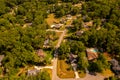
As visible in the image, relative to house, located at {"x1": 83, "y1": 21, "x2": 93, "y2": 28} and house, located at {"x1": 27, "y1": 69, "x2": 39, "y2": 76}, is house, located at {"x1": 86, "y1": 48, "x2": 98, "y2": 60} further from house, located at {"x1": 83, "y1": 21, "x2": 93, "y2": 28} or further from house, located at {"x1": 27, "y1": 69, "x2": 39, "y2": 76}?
house, located at {"x1": 27, "y1": 69, "x2": 39, "y2": 76}

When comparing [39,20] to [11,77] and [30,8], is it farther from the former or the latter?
[11,77]

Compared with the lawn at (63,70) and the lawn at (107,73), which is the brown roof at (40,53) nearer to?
the lawn at (63,70)

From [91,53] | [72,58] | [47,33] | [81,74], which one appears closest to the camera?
[81,74]

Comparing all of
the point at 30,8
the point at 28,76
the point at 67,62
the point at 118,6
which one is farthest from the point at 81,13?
the point at 28,76

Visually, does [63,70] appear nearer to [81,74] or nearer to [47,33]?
[81,74]

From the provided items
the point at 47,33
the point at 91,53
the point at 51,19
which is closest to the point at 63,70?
the point at 91,53

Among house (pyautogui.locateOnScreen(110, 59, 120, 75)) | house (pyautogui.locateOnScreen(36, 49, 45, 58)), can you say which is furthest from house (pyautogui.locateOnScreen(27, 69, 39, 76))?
house (pyautogui.locateOnScreen(110, 59, 120, 75))
